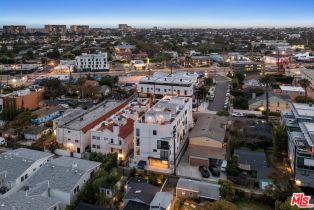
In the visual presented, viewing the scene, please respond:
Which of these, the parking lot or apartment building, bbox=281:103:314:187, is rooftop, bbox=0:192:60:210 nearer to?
the parking lot

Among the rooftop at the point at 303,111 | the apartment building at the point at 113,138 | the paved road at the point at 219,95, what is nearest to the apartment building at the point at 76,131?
the apartment building at the point at 113,138

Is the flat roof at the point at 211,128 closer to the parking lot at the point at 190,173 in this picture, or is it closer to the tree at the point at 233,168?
the parking lot at the point at 190,173

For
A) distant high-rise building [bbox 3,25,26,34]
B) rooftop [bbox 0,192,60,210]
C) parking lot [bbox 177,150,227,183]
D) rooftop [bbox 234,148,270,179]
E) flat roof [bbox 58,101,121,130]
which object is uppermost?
distant high-rise building [bbox 3,25,26,34]

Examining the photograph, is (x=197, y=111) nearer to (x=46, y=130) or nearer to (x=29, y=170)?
(x=46, y=130)

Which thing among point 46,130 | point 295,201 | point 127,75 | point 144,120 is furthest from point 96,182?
point 127,75

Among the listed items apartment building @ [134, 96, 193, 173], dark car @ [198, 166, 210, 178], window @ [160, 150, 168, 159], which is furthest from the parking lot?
window @ [160, 150, 168, 159]

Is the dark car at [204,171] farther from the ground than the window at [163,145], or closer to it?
closer to it
